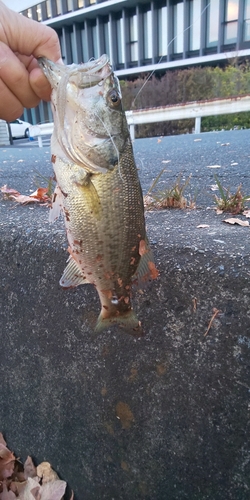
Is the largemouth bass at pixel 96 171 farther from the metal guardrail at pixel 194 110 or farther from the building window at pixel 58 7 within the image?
the building window at pixel 58 7

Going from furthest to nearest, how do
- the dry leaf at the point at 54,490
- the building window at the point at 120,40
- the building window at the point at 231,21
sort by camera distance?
the building window at the point at 120,40 → the building window at the point at 231,21 → the dry leaf at the point at 54,490

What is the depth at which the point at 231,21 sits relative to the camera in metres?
24.2

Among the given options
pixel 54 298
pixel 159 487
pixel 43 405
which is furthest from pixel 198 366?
pixel 43 405

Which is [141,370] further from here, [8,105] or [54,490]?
[8,105]

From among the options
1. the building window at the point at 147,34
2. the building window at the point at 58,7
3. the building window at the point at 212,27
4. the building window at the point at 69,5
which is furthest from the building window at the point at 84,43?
the building window at the point at 212,27

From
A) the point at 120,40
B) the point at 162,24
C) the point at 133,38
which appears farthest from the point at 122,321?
the point at 120,40

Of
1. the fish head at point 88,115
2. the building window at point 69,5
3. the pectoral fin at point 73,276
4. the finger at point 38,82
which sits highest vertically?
the building window at point 69,5

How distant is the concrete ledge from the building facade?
21680 mm

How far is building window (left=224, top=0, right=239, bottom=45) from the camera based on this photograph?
929 inches

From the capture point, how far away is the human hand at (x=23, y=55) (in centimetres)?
161

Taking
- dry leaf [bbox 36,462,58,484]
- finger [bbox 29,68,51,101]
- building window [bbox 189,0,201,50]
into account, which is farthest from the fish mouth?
building window [bbox 189,0,201,50]

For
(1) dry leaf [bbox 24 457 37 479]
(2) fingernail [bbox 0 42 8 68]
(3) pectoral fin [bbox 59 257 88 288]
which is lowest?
(1) dry leaf [bbox 24 457 37 479]

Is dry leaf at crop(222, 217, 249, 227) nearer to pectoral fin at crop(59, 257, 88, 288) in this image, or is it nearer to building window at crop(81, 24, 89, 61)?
pectoral fin at crop(59, 257, 88, 288)

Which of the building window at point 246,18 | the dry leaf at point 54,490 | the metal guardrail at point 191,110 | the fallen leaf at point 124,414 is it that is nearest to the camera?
the fallen leaf at point 124,414
